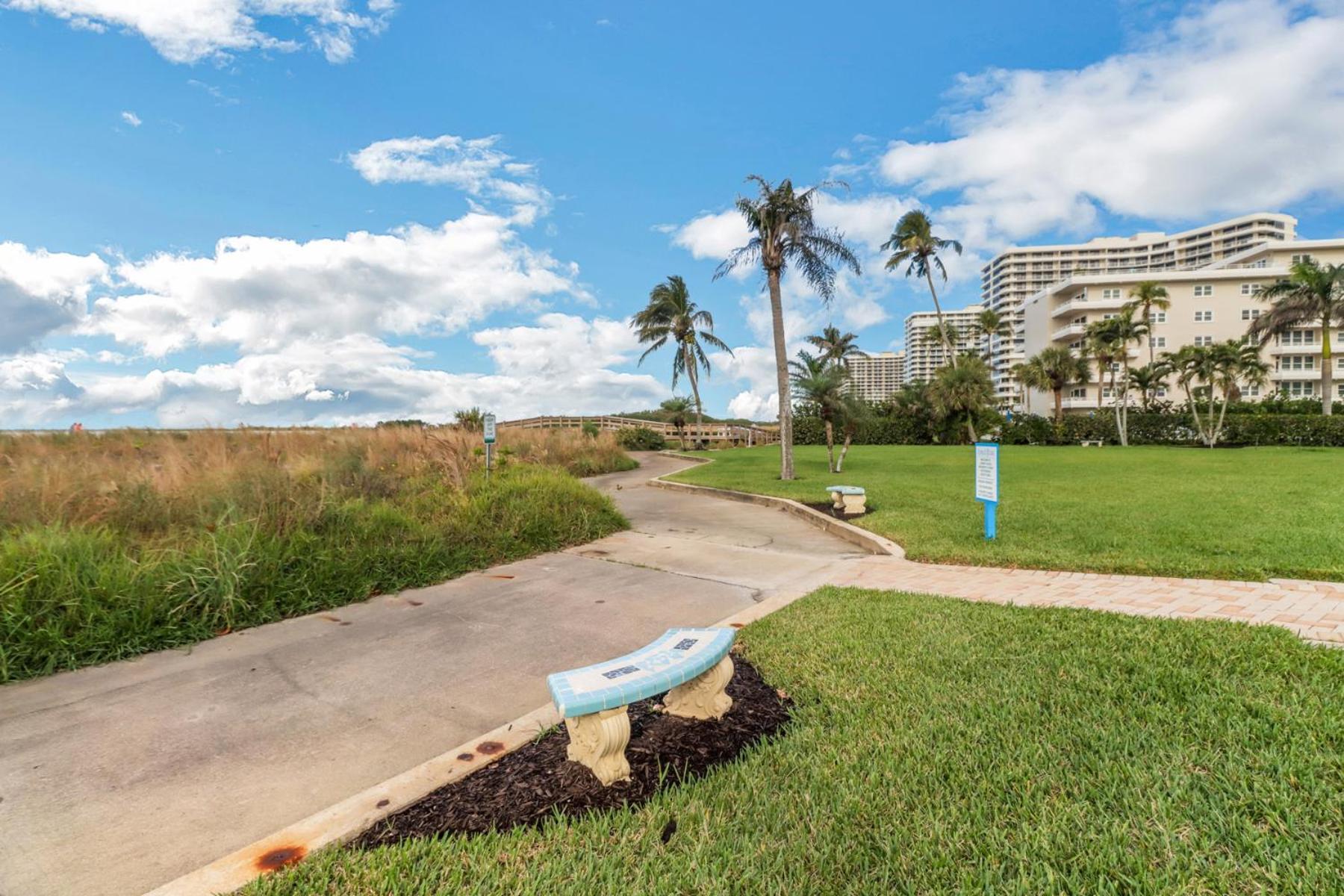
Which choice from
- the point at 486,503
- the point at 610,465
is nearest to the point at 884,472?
the point at 610,465

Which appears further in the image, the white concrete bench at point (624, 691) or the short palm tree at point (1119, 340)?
the short palm tree at point (1119, 340)

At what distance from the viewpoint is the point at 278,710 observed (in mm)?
3320

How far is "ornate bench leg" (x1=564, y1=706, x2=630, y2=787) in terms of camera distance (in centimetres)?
240

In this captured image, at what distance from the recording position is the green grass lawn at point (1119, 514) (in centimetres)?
608

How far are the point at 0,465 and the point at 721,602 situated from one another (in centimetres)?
907

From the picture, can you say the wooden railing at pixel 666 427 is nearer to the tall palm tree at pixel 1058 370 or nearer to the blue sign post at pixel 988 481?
the tall palm tree at pixel 1058 370

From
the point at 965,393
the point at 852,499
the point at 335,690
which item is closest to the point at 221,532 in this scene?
the point at 335,690

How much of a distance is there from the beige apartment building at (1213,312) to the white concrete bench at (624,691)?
2293 inches

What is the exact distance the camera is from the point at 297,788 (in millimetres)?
2557

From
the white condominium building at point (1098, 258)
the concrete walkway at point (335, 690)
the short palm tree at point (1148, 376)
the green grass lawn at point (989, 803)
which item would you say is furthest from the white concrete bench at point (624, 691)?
the white condominium building at point (1098, 258)

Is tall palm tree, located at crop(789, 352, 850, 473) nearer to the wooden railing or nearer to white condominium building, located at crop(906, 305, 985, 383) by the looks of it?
the wooden railing

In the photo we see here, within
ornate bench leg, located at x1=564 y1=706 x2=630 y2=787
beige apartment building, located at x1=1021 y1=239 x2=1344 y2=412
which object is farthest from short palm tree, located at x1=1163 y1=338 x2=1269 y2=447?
ornate bench leg, located at x1=564 y1=706 x2=630 y2=787

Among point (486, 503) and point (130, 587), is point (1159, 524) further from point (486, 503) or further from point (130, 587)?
point (130, 587)

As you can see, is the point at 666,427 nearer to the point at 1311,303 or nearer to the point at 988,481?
the point at 988,481
